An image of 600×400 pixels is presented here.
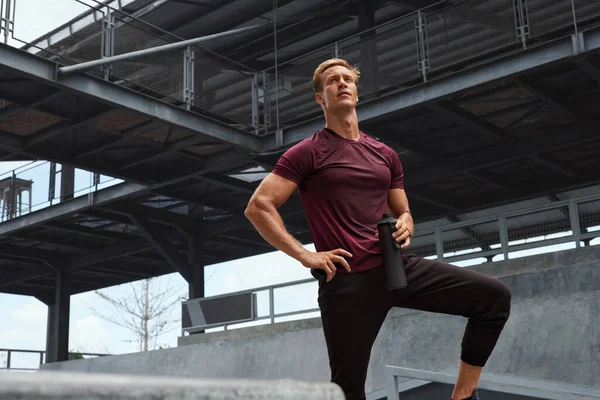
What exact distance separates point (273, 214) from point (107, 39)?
10.9 m

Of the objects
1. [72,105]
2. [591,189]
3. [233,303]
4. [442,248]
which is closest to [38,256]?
[233,303]

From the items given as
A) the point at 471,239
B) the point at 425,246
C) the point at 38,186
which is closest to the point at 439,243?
the point at 425,246

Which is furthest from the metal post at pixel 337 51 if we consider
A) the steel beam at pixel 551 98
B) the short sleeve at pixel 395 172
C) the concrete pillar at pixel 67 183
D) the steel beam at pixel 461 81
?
the short sleeve at pixel 395 172

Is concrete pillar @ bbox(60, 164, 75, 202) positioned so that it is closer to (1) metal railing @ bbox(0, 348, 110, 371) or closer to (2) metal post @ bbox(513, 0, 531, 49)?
(1) metal railing @ bbox(0, 348, 110, 371)

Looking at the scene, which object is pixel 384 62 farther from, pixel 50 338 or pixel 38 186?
pixel 50 338

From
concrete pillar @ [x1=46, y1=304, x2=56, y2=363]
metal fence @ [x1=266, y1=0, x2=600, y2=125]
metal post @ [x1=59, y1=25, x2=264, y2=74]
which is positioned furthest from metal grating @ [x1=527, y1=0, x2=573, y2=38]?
concrete pillar @ [x1=46, y1=304, x2=56, y2=363]

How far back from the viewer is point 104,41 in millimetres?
13508

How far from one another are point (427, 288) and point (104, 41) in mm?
11290

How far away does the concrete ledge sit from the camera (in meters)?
0.77

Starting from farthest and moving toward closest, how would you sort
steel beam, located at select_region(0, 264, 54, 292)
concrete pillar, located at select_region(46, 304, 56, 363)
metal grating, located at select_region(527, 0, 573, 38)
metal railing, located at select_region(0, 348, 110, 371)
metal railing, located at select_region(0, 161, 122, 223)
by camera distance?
steel beam, located at select_region(0, 264, 54, 292), concrete pillar, located at select_region(46, 304, 56, 363), metal railing, located at select_region(0, 348, 110, 371), metal railing, located at select_region(0, 161, 122, 223), metal grating, located at select_region(527, 0, 573, 38)

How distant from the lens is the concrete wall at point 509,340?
11.5 meters

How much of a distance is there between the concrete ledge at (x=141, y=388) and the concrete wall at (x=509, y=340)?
11.0 metres

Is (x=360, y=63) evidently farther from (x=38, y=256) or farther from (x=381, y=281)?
(x=38, y=256)

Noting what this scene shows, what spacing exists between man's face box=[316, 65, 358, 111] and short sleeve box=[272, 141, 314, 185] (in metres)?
0.27
